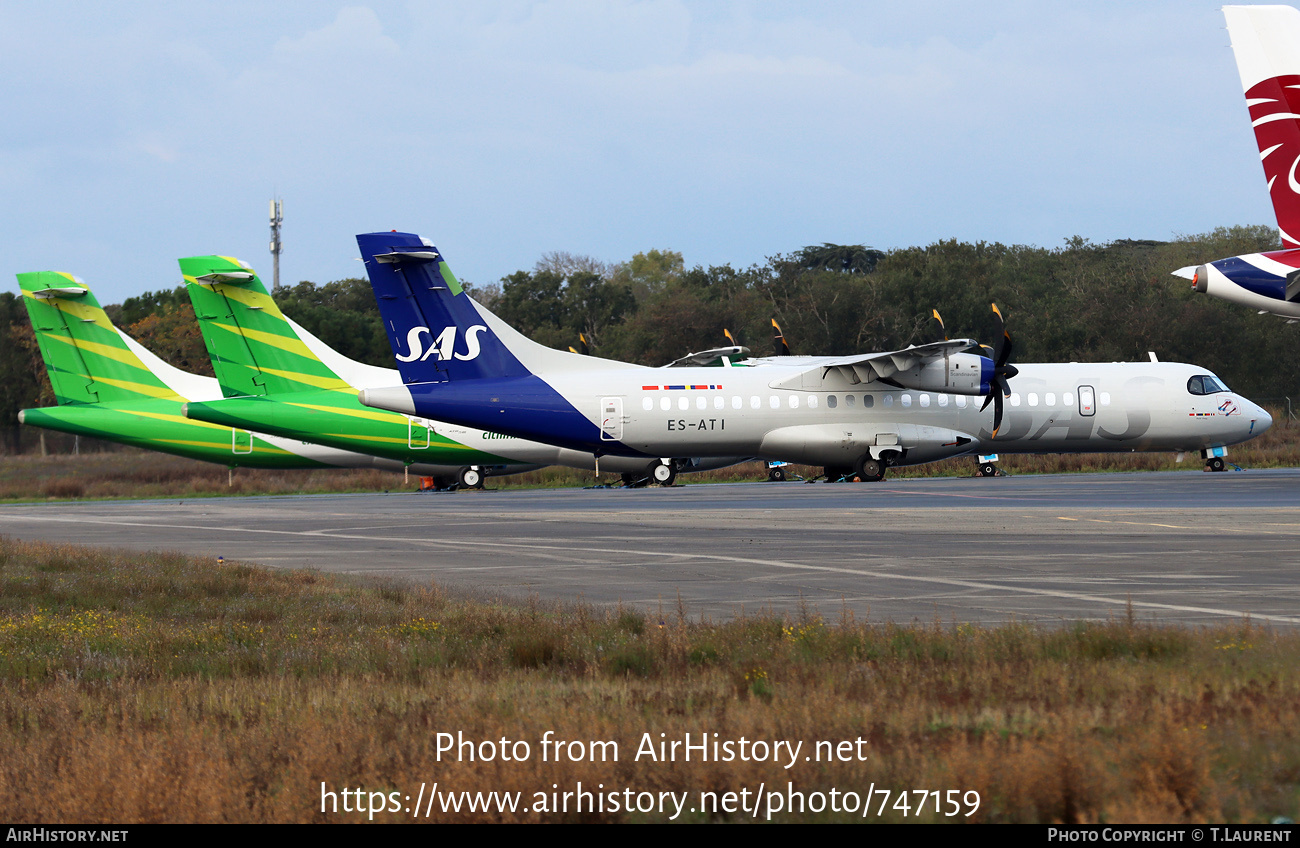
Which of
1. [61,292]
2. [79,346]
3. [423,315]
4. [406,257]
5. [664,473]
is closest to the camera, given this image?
[406,257]

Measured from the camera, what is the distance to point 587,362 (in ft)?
120

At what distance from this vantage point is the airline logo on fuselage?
3494cm

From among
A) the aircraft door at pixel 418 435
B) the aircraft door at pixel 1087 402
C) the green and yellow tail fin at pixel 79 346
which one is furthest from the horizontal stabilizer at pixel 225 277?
the aircraft door at pixel 1087 402

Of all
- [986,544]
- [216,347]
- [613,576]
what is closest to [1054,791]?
[613,576]

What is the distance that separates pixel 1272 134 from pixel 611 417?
1874 cm

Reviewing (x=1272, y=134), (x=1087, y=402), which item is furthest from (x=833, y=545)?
(x=1087, y=402)

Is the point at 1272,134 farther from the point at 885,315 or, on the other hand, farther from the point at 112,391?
the point at 885,315

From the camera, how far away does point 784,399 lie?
37125mm

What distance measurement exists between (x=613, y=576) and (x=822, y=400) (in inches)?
903

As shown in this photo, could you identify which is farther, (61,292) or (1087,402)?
(61,292)

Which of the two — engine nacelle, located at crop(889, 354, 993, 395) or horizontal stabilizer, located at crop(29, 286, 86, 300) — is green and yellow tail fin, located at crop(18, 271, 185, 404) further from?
engine nacelle, located at crop(889, 354, 993, 395)

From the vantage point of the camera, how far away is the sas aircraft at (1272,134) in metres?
24.6

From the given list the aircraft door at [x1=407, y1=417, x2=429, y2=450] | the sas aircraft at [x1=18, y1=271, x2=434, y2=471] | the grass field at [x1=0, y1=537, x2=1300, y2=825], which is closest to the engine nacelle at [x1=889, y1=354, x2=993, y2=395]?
the aircraft door at [x1=407, y1=417, x2=429, y2=450]

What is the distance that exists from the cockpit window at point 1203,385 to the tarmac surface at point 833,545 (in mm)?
6038
